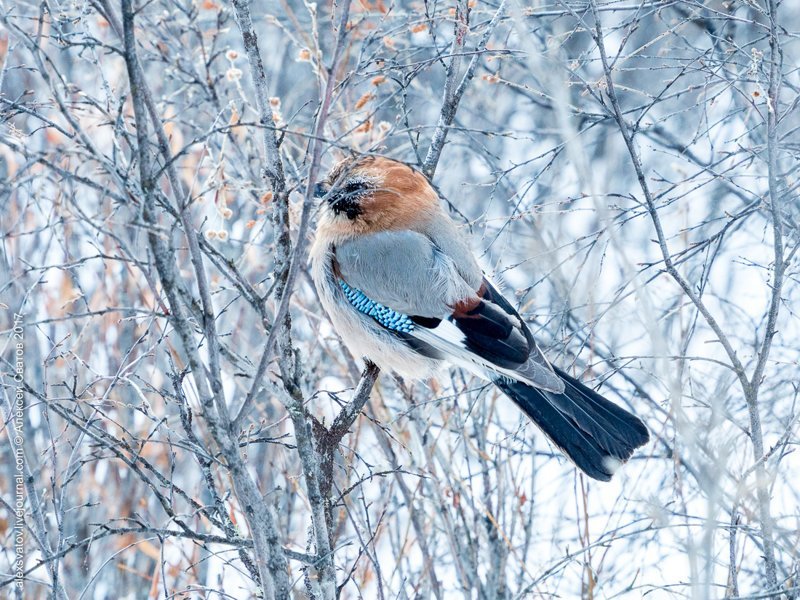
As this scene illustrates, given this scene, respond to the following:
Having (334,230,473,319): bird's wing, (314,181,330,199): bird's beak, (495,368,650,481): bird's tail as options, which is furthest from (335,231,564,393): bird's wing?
(314,181,330,199): bird's beak

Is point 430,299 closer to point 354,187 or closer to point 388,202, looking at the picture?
point 388,202

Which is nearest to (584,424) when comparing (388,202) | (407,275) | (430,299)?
(430,299)

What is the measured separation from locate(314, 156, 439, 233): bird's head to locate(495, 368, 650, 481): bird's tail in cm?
92

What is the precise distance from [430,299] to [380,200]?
54 centimetres

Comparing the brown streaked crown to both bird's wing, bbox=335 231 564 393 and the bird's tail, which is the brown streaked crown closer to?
bird's wing, bbox=335 231 564 393

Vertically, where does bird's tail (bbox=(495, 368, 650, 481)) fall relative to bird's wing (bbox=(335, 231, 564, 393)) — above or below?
below

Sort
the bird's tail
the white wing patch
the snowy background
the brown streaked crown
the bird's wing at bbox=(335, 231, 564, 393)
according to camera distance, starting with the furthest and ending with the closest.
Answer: the brown streaked crown → the bird's wing at bbox=(335, 231, 564, 393) → the white wing patch → the bird's tail → the snowy background

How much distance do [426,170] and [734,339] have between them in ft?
6.26

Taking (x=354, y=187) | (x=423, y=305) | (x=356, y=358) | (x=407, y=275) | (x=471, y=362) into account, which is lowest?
(x=471, y=362)

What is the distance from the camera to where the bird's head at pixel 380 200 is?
4355 millimetres

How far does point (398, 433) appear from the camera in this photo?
414 cm

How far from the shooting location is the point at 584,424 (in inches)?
154

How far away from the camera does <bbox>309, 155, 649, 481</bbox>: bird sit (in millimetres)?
3973

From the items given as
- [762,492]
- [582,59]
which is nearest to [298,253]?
[582,59]
